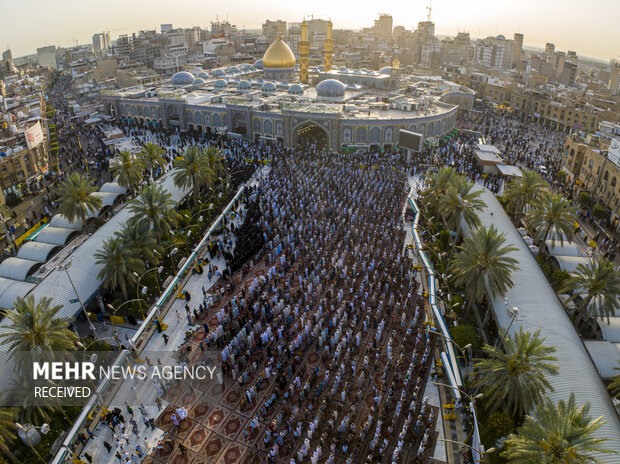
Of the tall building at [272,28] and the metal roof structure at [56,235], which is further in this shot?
the tall building at [272,28]

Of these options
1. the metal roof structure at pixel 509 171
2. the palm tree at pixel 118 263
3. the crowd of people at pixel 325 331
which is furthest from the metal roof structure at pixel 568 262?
the palm tree at pixel 118 263

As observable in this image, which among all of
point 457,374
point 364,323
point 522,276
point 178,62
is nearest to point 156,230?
point 364,323

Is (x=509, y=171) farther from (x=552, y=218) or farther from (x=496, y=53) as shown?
(x=496, y=53)

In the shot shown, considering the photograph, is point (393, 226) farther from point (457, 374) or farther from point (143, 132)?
point (143, 132)

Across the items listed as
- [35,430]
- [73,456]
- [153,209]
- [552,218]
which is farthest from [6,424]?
[552,218]

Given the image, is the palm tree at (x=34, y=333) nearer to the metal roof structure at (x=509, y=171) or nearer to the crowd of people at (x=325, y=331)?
the crowd of people at (x=325, y=331)
